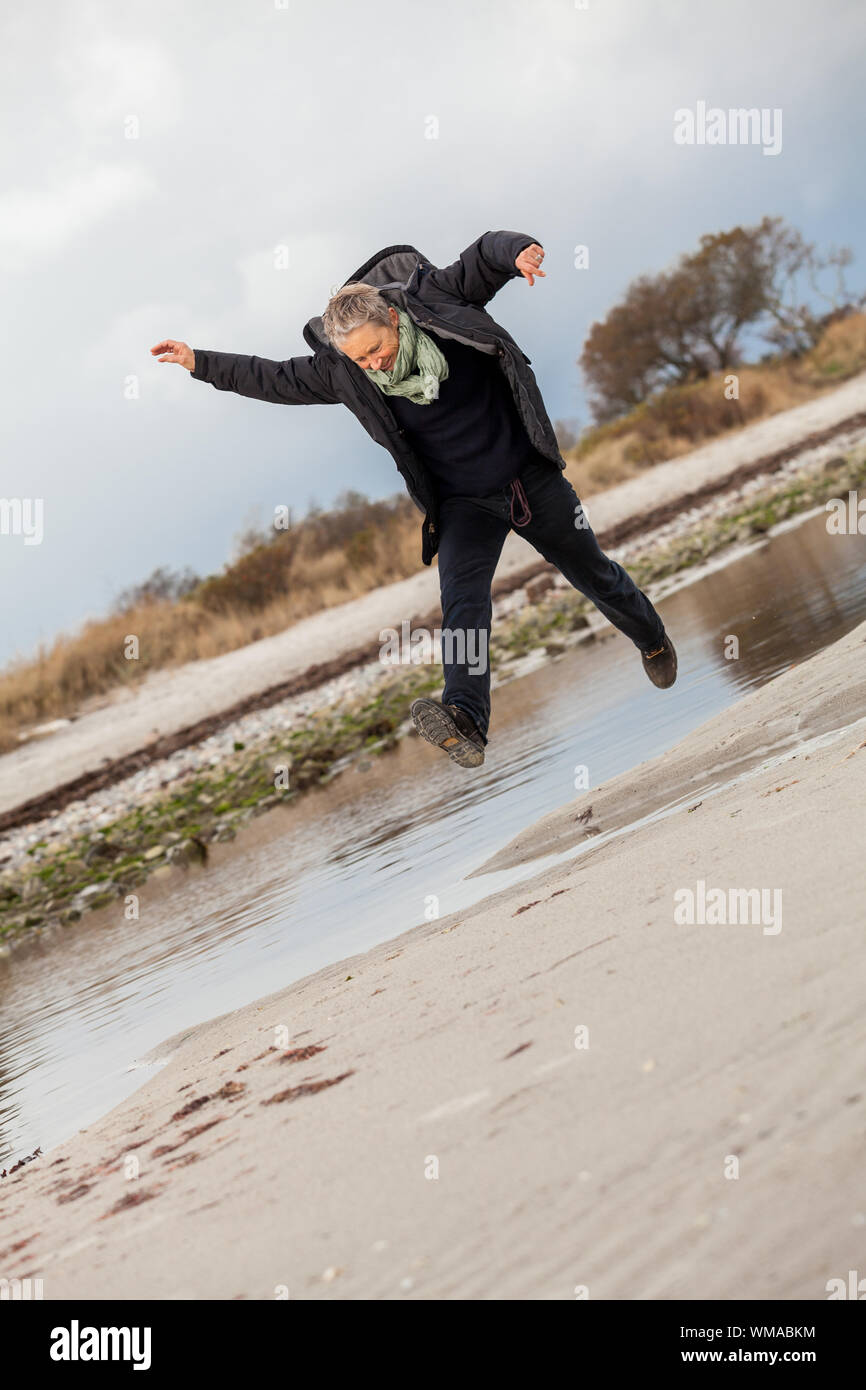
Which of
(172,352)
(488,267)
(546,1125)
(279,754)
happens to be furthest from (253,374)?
(279,754)

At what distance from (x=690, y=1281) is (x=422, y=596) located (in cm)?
1776

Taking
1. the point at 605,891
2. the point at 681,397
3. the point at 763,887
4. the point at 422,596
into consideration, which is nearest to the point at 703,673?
the point at 605,891

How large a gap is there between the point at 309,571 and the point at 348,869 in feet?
56.1

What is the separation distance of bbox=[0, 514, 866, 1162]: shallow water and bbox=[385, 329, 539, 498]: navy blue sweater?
1.61 m

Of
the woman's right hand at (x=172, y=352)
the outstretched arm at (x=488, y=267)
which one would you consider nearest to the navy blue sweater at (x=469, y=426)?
the outstretched arm at (x=488, y=267)

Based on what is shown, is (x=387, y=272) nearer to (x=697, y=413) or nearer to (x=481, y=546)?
(x=481, y=546)

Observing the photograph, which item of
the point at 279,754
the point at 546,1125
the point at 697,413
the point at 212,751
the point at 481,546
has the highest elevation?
the point at 697,413

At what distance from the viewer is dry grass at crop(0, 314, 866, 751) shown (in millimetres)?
19453

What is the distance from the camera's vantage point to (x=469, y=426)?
4.94 meters

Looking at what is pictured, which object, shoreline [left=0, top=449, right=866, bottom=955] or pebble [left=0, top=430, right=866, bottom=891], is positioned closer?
shoreline [left=0, top=449, right=866, bottom=955]

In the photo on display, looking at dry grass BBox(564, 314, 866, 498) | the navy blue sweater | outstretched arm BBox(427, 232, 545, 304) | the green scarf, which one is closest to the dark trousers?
the navy blue sweater

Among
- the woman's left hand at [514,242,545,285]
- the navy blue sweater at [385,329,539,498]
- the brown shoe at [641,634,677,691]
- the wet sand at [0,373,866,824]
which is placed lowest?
the brown shoe at [641,634,677,691]

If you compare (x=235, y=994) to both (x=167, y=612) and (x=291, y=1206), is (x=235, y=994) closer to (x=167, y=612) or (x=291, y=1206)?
(x=291, y=1206)

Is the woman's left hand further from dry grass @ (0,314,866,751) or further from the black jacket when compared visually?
dry grass @ (0,314,866,751)
